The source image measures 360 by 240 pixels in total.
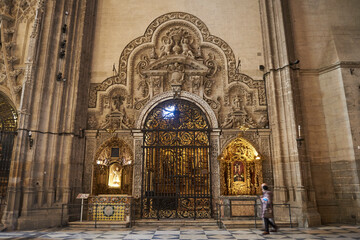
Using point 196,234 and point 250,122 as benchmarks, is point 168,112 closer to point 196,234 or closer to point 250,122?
point 250,122

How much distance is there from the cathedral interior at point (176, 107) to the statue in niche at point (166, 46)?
70 mm

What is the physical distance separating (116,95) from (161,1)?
551cm

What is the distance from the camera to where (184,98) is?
12375mm

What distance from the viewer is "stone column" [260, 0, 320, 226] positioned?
32.8 feet

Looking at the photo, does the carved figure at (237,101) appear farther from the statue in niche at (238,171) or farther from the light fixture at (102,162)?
the light fixture at (102,162)

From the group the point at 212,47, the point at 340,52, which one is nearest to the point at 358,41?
the point at 340,52

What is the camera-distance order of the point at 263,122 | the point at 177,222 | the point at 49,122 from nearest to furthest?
the point at 177,222 < the point at 49,122 < the point at 263,122

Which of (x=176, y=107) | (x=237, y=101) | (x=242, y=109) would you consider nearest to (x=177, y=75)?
(x=176, y=107)

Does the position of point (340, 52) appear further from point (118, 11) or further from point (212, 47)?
point (118, 11)

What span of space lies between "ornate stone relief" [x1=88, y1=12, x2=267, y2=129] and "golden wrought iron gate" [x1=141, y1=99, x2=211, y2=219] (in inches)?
31.5

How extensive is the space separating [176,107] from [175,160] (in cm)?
244

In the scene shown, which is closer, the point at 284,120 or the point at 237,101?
the point at 284,120

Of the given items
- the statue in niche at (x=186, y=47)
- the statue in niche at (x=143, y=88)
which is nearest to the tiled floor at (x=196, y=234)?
the statue in niche at (x=143, y=88)

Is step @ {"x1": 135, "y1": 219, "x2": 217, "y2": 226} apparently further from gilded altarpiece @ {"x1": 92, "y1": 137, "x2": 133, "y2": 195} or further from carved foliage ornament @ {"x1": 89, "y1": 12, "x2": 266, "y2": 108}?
carved foliage ornament @ {"x1": 89, "y1": 12, "x2": 266, "y2": 108}
